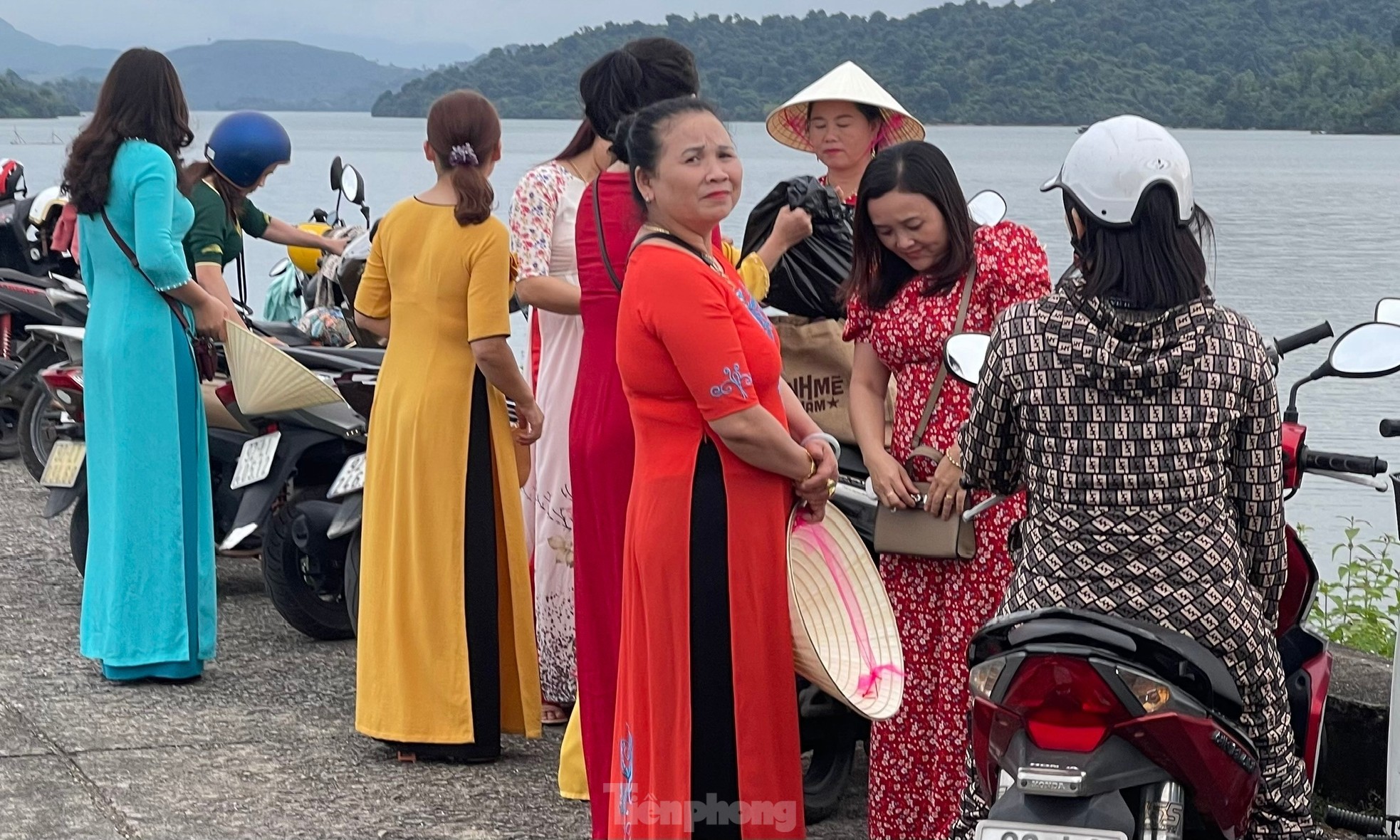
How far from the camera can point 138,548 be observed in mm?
5492

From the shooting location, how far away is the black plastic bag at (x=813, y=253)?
4348 mm

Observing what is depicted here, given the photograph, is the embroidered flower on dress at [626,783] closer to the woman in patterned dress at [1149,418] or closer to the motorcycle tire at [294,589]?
the woman in patterned dress at [1149,418]

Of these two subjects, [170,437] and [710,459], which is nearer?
[710,459]

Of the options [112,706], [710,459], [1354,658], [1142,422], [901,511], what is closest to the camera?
[1142,422]

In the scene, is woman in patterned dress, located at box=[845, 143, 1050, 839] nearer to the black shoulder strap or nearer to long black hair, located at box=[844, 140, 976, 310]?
long black hair, located at box=[844, 140, 976, 310]

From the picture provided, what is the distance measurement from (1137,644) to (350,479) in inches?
135

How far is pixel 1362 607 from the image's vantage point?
566 centimetres

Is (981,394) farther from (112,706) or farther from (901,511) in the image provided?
(112,706)

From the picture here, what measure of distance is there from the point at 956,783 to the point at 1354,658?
3.92ft

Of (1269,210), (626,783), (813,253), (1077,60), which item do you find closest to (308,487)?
(813,253)

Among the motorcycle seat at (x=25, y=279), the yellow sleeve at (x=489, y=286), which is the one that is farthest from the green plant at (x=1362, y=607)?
the motorcycle seat at (x=25, y=279)

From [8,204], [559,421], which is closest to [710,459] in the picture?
[559,421]

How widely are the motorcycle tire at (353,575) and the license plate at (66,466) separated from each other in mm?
1444

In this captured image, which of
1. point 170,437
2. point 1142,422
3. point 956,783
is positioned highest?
point 1142,422
